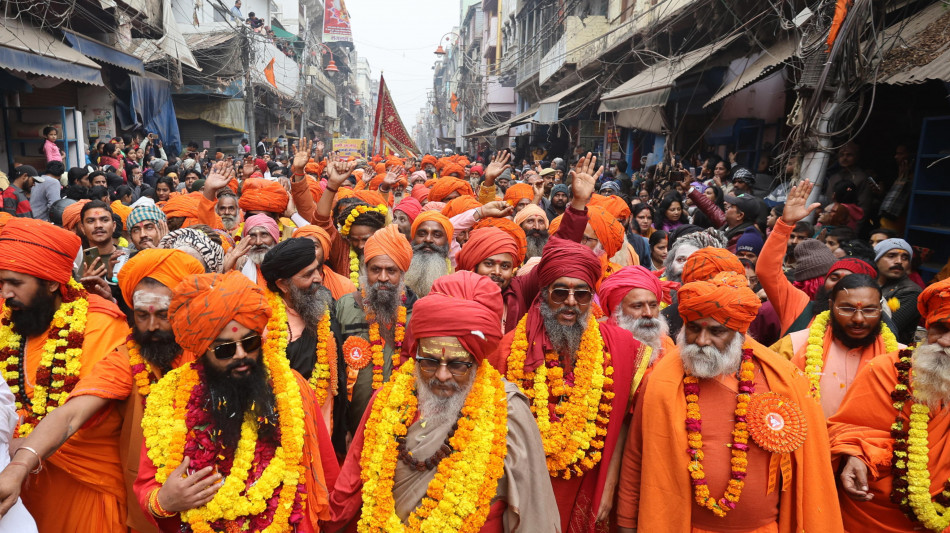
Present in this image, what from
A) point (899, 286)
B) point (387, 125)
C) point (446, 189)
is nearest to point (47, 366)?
point (899, 286)

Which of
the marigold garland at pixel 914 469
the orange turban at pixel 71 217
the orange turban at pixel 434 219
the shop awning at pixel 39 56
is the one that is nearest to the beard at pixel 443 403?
the marigold garland at pixel 914 469

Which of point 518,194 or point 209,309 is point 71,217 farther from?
point 518,194

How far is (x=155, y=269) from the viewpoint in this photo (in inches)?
106

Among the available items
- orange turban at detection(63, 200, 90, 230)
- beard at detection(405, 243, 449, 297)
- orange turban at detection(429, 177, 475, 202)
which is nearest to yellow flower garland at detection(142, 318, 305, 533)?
beard at detection(405, 243, 449, 297)

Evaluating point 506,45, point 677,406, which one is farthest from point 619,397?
point 506,45

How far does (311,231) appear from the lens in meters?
4.48

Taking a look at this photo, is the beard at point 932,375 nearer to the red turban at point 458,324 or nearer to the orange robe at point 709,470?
the orange robe at point 709,470

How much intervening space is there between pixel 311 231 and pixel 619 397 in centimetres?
250

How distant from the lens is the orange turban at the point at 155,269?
2697 millimetres

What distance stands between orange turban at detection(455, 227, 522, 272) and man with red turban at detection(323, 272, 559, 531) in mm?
1550

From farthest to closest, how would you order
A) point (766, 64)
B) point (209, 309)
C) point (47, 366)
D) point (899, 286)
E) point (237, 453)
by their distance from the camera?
point (766, 64), point (899, 286), point (47, 366), point (237, 453), point (209, 309)

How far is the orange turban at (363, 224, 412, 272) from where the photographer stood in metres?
3.98

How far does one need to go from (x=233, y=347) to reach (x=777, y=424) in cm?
214

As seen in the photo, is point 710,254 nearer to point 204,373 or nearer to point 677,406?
point 677,406
